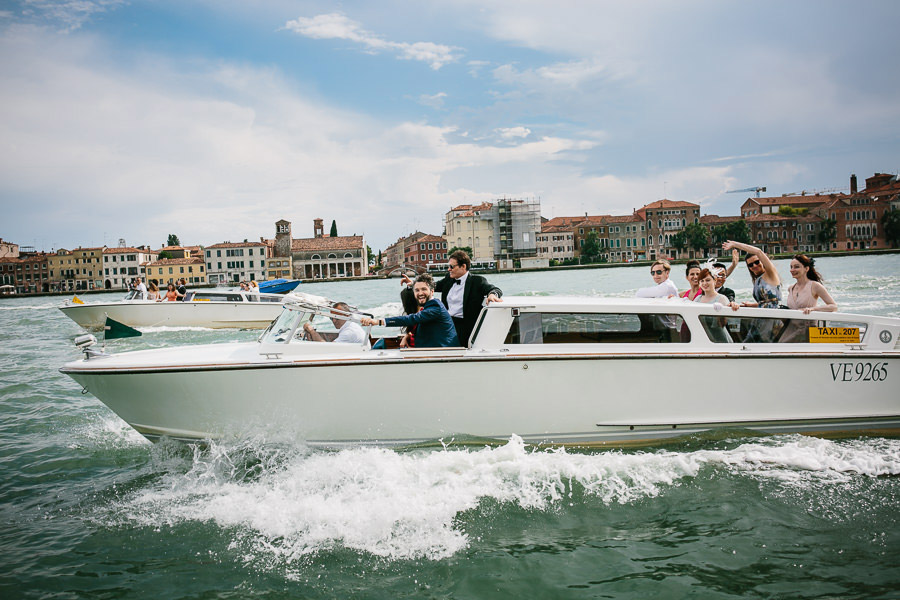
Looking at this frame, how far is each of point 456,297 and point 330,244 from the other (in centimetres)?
13002

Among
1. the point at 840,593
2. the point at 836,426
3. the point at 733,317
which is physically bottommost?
the point at 840,593

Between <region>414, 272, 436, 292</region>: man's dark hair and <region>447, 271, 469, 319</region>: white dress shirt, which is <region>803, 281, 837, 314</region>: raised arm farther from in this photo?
<region>414, 272, 436, 292</region>: man's dark hair

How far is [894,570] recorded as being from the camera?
372 cm

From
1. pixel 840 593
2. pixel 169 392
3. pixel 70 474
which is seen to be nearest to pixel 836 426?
pixel 840 593

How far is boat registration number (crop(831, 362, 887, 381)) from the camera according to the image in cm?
539

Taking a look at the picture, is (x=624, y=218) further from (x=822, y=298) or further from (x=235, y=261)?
(x=822, y=298)

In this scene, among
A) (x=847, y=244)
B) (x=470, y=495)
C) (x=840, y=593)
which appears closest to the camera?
(x=840, y=593)

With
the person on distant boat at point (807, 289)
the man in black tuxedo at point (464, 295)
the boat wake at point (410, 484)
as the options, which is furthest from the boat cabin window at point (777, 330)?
the man in black tuxedo at point (464, 295)

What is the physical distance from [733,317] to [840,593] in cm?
255

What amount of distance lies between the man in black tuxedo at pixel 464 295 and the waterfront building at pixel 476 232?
125262 mm

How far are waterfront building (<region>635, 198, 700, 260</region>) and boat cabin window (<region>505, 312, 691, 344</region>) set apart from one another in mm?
130132

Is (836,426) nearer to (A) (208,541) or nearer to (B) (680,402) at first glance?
(B) (680,402)

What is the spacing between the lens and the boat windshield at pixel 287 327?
541 centimetres

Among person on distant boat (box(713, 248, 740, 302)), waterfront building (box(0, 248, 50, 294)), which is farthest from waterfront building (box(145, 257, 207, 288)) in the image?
person on distant boat (box(713, 248, 740, 302))
